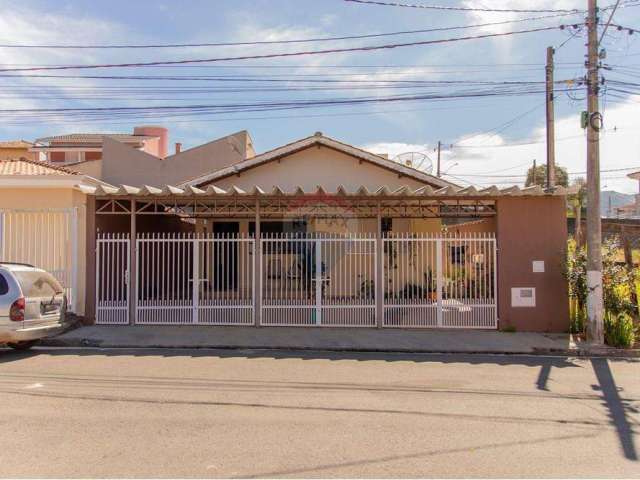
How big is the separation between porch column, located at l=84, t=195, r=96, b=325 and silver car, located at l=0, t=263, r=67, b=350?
2100 mm

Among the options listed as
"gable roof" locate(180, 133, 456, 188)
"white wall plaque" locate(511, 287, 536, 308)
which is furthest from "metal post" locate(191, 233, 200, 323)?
"white wall plaque" locate(511, 287, 536, 308)

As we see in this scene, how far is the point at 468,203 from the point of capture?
12461mm

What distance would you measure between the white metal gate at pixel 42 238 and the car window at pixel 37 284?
2.40 metres

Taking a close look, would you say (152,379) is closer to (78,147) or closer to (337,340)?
(337,340)

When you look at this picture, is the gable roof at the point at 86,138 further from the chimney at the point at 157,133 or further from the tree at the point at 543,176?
the tree at the point at 543,176

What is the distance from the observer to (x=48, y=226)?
11.8 meters

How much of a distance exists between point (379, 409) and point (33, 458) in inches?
131

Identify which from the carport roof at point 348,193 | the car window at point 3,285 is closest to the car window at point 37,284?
the car window at point 3,285

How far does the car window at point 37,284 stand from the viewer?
8469mm

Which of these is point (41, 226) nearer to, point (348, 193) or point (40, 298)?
point (40, 298)

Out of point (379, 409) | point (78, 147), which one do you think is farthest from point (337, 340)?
point (78, 147)

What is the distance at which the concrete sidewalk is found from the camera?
958 centimetres

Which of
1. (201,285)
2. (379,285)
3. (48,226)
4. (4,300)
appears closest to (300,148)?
(201,285)

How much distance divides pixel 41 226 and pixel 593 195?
11.5m
